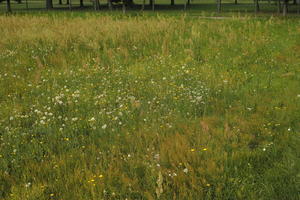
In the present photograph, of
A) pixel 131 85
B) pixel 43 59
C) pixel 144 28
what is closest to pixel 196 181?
pixel 131 85

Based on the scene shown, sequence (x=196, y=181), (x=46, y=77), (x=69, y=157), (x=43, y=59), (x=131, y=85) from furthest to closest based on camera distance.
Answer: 1. (x=43, y=59)
2. (x=46, y=77)
3. (x=131, y=85)
4. (x=69, y=157)
5. (x=196, y=181)

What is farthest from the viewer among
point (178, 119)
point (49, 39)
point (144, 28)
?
point (144, 28)

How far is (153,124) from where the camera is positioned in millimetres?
5727

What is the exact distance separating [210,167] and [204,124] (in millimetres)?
1198

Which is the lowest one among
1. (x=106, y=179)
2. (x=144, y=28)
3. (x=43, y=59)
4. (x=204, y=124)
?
(x=106, y=179)

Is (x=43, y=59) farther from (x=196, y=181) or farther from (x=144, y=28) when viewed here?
(x=196, y=181)

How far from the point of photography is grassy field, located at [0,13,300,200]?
13.6 ft

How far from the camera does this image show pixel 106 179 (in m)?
4.31

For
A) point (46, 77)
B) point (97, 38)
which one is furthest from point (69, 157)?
point (97, 38)

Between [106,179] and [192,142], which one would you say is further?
[192,142]

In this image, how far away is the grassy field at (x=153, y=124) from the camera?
415 cm

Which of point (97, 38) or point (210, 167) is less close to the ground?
point (97, 38)

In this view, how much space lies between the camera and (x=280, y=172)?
13.9 feet

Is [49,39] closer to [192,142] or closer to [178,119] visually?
[178,119]
